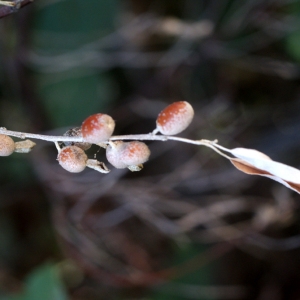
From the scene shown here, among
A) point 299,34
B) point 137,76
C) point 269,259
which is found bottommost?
point 269,259

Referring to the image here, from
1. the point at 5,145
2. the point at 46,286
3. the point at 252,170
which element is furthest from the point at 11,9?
the point at 46,286

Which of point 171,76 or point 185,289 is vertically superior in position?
point 171,76

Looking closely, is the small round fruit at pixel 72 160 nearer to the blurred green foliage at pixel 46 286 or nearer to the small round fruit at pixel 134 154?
the small round fruit at pixel 134 154

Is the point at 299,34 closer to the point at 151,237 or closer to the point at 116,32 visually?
the point at 116,32

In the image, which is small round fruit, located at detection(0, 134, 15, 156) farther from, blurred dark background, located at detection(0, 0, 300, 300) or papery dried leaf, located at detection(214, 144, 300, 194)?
blurred dark background, located at detection(0, 0, 300, 300)

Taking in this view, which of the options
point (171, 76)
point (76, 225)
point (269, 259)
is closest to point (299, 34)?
point (171, 76)

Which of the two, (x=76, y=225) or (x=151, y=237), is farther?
(x=151, y=237)

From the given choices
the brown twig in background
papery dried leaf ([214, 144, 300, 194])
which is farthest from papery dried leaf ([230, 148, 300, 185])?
the brown twig in background
